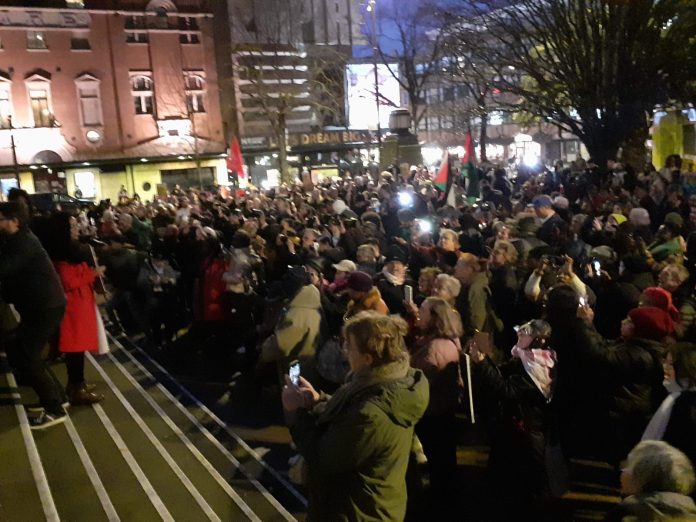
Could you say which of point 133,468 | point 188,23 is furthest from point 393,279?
point 188,23

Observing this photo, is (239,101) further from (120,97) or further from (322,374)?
(322,374)

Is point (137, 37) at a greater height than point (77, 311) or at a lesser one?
greater

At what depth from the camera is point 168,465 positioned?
17.4 ft

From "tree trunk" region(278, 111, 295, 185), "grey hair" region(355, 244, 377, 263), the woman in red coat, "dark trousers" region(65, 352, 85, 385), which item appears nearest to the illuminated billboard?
"tree trunk" region(278, 111, 295, 185)

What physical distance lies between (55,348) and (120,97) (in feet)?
112

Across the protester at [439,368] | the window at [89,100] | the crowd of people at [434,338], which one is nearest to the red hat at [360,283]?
the crowd of people at [434,338]

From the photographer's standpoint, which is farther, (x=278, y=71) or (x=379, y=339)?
(x=278, y=71)

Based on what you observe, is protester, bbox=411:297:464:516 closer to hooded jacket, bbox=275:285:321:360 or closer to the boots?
hooded jacket, bbox=275:285:321:360

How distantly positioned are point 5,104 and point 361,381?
126 feet

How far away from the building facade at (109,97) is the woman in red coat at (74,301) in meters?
32.1

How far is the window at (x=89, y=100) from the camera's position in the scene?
37.7m

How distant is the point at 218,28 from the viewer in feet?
144

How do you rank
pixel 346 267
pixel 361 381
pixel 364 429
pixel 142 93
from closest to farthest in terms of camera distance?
pixel 364 429 → pixel 361 381 → pixel 346 267 → pixel 142 93

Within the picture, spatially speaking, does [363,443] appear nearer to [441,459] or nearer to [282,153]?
[441,459]
